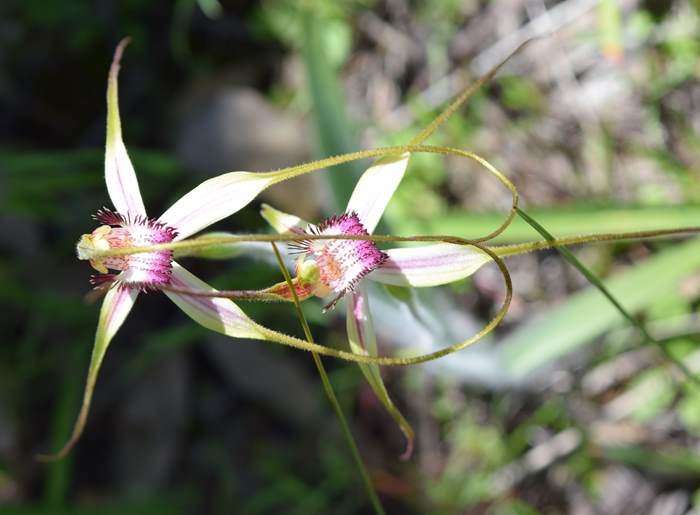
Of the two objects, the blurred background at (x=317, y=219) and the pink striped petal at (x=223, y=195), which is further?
the blurred background at (x=317, y=219)

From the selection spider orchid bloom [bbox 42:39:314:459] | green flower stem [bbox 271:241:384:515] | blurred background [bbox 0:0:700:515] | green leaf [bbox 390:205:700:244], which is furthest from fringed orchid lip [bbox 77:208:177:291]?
blurred background [bbox 0:0:700:515]

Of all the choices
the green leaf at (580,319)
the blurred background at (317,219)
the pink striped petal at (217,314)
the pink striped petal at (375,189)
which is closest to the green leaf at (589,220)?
the green leaf at (580,319)

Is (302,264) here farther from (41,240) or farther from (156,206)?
(41,240)

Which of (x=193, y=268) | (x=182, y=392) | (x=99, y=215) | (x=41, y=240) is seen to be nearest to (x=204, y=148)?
(x=193, y=268)

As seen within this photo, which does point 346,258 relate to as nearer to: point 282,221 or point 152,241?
point 282,221

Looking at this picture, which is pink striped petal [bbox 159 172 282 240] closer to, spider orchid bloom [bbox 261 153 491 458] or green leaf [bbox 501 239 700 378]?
spider orchid bloom [bbox 261 153 491 458]

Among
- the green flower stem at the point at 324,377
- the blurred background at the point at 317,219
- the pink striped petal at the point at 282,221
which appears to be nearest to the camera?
the green flower stem at the point at 324,377

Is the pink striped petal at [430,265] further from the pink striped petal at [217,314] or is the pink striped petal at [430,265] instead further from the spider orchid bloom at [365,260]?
the pink striped petal at [217,314]

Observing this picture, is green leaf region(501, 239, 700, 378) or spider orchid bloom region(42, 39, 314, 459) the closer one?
spider orchid bloom region(42, 39, 314, 459)
